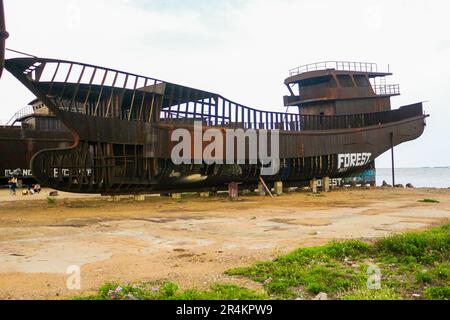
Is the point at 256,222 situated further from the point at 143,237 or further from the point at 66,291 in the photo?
the point at 66,291

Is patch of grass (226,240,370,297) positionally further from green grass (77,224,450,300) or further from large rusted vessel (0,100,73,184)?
large rusted vessel (0,100,73,184)

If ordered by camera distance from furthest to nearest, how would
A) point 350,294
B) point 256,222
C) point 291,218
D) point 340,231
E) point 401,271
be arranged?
1. point 291,218
2. point 256,222
3. point 340,231
4. point 401,271
5. point 350,294

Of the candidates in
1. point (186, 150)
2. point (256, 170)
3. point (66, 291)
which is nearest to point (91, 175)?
point (186, 150)

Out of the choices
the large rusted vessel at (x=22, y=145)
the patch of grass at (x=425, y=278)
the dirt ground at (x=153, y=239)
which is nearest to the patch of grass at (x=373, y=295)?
the patch of grass at (x=425, y=278)

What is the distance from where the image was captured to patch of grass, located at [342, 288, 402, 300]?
4611 mm

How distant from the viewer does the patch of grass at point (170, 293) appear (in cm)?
468

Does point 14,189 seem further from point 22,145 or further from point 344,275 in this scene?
point 344,275

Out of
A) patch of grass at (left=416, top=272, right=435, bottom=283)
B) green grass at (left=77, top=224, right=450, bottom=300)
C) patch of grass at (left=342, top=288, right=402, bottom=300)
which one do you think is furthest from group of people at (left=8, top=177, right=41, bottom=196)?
patch of grass at (left=416, top=272, right=435, bottom=283)

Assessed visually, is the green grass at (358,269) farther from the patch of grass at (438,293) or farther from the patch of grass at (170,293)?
the patch of grass at (170,293)

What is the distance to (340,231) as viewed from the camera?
1012cm

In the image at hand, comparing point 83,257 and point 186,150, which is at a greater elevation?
point 186,150

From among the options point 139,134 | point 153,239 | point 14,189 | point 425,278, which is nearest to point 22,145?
point 14,189

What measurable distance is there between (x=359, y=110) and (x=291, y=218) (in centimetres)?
2211

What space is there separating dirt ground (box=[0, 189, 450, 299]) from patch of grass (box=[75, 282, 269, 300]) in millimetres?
346
